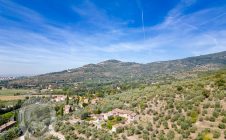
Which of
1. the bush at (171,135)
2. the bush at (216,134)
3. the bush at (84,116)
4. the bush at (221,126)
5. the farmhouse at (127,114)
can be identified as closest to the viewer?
the bush at (216,134)

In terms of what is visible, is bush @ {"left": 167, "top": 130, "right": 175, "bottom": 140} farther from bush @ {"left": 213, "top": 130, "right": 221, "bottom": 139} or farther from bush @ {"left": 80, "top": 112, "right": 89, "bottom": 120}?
bush @ {"left": 80, "top": 112, "right": 89, "bottom": 120}

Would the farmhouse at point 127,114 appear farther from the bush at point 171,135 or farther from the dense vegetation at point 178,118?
the bush at point 171,135

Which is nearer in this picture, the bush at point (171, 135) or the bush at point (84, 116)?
the bush at point (171, 135)

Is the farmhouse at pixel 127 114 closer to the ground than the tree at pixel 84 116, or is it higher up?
higher up

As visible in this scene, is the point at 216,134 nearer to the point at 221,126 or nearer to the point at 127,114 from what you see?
the point at 221,126

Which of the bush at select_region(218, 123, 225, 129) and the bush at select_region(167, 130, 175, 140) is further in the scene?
the bush at select_region(167, 130, 175, 140)

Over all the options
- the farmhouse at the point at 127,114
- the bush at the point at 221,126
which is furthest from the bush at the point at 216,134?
the farmhouse at the point at 127,114

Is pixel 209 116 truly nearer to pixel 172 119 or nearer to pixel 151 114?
pixel 172 119

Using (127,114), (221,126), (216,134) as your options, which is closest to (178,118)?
(221,126)

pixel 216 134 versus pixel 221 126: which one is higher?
pixel 221 126

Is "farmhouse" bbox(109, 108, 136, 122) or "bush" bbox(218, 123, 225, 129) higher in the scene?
"bush" bbox(218, 123, 225, 129)

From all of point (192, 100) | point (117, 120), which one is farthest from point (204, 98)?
point (117, 120)

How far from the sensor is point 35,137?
13.8 m

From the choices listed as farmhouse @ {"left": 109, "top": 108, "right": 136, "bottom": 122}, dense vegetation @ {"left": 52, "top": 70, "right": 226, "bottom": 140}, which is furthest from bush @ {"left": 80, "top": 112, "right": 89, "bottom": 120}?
dense vegetation @ {"left": 52, "top": 70, "right": 226, "bottom": 140}
